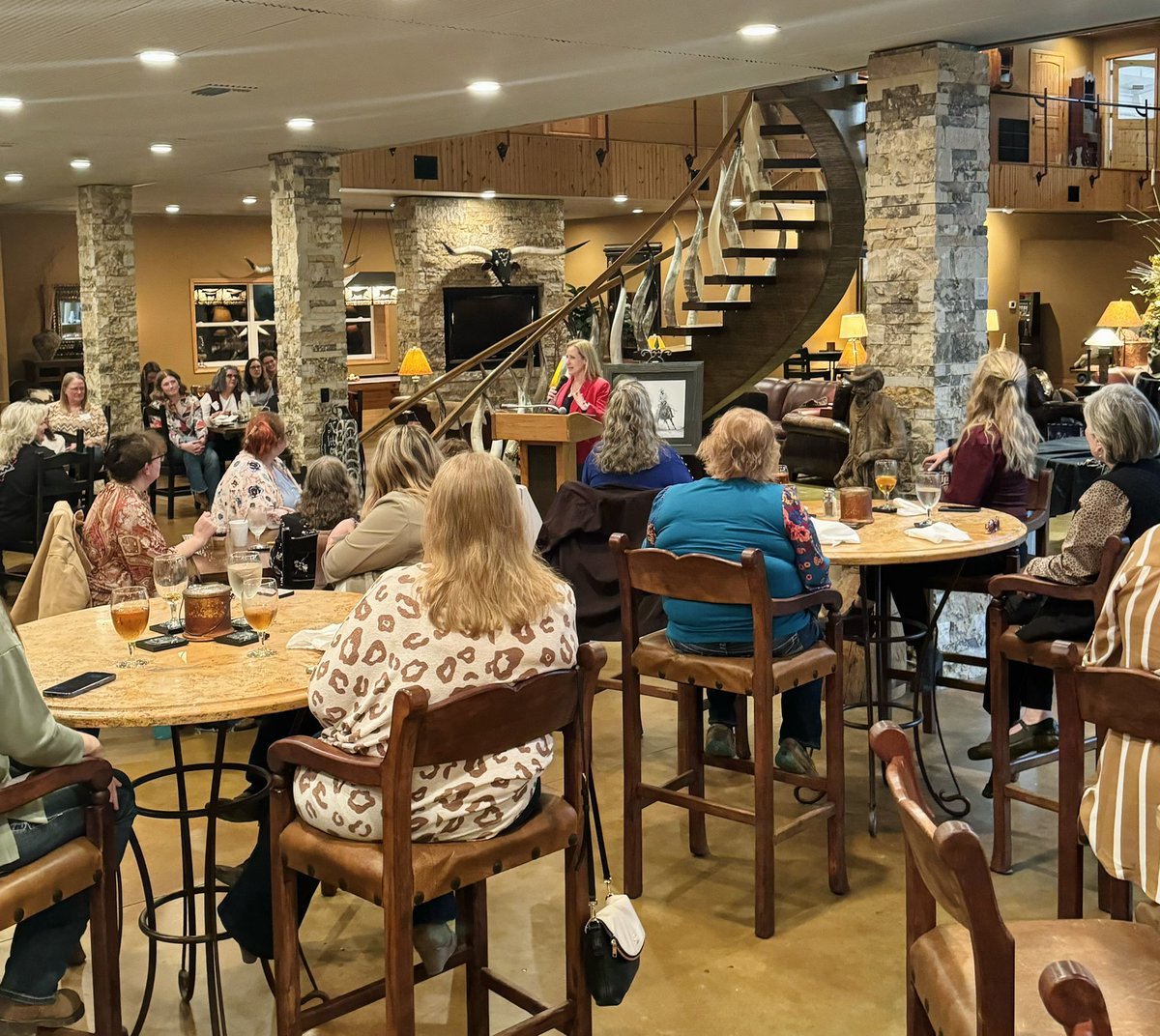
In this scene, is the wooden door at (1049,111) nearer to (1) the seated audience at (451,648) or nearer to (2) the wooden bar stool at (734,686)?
(2) the wooden bar stool at (734,686)

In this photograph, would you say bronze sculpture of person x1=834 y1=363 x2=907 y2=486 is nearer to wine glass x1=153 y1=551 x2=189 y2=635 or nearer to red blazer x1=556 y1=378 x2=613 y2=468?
red blazer x1=556 y1=378 x2=613 y2=468

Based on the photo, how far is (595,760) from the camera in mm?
4906

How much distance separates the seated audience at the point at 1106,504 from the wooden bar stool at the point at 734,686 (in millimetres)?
624

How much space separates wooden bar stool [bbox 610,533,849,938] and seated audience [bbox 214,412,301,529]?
2.19 metres

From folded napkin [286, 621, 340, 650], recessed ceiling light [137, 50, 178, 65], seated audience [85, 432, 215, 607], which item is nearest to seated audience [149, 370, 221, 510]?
recessed ceiling light [137, 50, 178, 65]

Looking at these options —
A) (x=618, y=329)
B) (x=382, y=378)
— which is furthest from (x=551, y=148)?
(x=618, y=329)

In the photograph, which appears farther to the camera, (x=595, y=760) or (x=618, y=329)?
(x=618, y=329)

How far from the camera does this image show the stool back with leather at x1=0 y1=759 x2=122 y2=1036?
2391mm

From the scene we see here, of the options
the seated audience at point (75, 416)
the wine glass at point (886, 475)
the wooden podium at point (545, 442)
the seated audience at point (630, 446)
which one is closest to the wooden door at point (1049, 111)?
the wooden podium at point (545, 442)

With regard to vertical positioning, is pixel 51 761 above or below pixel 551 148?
below

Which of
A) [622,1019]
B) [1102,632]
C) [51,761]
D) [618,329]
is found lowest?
[622,1019]

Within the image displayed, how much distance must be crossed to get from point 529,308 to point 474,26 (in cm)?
1076

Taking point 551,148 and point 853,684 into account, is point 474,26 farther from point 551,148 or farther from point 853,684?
point 551,148

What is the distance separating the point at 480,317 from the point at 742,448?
12.7 metres
